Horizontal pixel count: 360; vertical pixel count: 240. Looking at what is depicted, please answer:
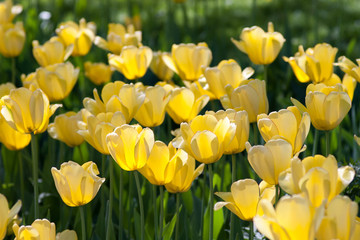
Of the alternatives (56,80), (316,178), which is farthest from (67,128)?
(316,178)

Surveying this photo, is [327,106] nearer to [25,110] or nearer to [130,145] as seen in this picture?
[130,145]

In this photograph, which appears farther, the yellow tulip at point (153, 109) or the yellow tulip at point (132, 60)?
the yellow tulip at point (132, 60)

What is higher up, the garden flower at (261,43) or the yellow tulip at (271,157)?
the yellow tulip at (271,157)

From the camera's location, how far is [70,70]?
1974 mm

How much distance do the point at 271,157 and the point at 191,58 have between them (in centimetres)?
93

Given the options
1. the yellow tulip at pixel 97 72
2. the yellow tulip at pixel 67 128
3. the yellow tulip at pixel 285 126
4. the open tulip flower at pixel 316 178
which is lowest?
the yellow tulip at pixel 97 72

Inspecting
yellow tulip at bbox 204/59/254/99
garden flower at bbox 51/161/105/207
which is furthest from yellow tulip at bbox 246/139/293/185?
yellow tulip at bbox 204/59/254/99

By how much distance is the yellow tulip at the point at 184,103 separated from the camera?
5.41ft

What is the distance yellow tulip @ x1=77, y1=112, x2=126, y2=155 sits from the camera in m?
1.38

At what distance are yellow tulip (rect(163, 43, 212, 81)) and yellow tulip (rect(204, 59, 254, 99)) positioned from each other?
207 millimetres

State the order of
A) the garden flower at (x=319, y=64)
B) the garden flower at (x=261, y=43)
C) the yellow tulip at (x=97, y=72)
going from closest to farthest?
the garden flower at (x=319, y=64)
the garden flower at (x=261, y=43)
the yellow tulip at (x=97, y=72)

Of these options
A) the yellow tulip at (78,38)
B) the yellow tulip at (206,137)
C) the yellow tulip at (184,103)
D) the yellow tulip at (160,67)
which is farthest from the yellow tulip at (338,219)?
the yellow tulip at (78,38)

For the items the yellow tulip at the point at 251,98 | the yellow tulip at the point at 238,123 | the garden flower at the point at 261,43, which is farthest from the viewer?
Answer: the garden flower at the point at 261,43

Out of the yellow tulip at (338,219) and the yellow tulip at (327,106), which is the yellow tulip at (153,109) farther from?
the yellow tulip at (338,219)
